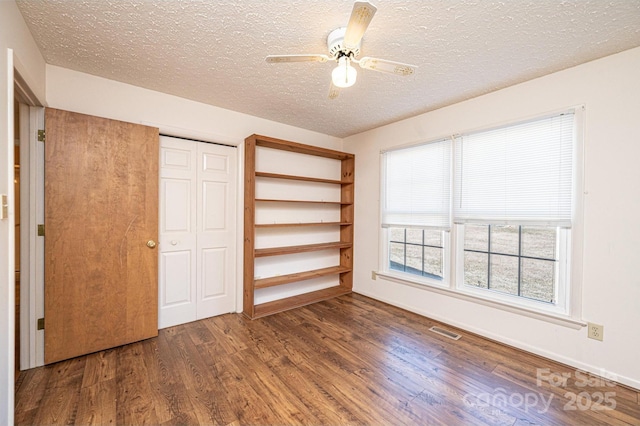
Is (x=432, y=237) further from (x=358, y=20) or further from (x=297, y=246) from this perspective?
(x=358, y=20)

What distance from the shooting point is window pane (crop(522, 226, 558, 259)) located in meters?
2.31

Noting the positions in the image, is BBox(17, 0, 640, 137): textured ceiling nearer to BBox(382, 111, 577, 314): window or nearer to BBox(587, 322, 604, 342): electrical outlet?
BBox(382, 111, 577, 314): window

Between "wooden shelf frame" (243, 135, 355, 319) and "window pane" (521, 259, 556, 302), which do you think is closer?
"window pane" (521, 259, 556, 302)

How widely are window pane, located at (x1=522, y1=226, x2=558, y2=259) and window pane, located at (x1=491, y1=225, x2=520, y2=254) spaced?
0.21ft

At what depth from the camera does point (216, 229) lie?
312cm

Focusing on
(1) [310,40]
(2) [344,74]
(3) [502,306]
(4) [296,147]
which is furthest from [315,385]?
(4) [296,147]

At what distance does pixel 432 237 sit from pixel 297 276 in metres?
1.85

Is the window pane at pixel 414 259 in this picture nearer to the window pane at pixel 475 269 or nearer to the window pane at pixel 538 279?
the window pane at pixel 475 269

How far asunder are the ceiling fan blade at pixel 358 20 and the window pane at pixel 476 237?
7.54ft

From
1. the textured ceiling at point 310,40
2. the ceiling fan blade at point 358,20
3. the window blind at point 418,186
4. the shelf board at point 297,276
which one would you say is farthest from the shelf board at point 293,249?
the ceiling fan blade at point 358,20

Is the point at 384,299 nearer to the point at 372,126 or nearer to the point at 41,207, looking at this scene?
the point at 372,126

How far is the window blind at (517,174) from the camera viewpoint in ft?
7.26

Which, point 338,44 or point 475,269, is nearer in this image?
point 338,44

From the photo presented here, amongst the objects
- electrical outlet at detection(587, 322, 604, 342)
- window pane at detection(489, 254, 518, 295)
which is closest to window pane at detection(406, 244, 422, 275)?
window pane at detection(489, 254, 518, 295)
